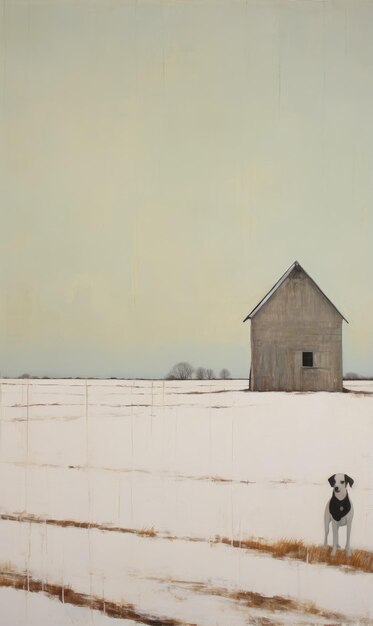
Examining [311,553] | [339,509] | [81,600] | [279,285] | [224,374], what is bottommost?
[81,600]

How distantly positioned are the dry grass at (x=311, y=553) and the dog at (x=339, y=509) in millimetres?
17

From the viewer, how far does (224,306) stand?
2.01 m

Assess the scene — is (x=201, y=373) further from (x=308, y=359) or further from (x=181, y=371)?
(x=308, y=359)

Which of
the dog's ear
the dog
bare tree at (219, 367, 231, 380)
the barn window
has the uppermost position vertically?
the barn window

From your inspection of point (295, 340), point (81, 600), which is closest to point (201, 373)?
point (295, 340)

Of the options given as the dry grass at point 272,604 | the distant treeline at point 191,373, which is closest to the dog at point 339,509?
the dry grass at point 272,604

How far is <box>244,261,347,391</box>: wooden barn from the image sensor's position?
6.46ft

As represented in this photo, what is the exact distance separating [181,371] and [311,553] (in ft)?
2.12

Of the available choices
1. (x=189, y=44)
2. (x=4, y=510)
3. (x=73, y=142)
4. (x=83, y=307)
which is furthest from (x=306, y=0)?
(x=4, y=510)

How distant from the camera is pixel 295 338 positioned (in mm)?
2002

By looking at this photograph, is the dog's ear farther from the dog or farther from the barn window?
the barn window

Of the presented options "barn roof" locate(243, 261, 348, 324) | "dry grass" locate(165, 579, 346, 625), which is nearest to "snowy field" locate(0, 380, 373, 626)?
"dry grass" locate(165, 579, 346, 625)

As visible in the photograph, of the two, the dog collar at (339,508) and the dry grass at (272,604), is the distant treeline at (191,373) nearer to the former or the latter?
the dog collar at (339,508)

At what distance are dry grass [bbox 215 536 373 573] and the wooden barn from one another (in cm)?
45
